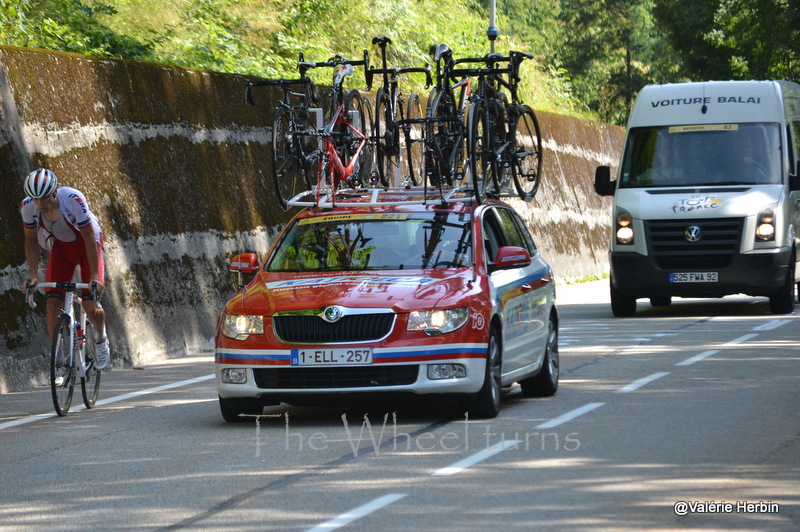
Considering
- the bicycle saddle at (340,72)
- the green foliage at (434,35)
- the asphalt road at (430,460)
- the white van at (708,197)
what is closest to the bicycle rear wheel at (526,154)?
the bicycle saddle at (340,72)

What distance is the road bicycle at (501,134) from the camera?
13922 millimetres

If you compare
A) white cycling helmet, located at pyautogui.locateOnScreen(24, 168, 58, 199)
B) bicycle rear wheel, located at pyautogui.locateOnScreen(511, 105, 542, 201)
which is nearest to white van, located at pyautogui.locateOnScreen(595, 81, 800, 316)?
bicycle rear wheel, located at pyautogui.locateOnScreen(511, 105, 542, 201)

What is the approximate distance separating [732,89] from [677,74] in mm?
44736

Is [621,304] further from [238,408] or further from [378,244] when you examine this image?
[238,408]

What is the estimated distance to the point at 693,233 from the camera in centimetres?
2027

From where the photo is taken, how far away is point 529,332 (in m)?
11.5

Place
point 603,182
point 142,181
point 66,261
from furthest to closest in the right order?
point 603,182 < point 142,181 < point 66,261

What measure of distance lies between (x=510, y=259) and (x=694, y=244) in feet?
33.0

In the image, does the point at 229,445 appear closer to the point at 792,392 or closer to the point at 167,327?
the point at 792,392

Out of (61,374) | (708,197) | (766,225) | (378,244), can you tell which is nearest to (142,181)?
(61,374)

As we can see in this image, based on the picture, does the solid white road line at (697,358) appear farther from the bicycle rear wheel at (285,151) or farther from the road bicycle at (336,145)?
the bicycle rear wheel at (285,151)

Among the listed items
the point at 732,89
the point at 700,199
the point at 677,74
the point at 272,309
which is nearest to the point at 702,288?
the point at 700,199

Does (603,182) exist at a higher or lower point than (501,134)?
lower

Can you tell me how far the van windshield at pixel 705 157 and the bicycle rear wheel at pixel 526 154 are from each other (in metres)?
5.46
